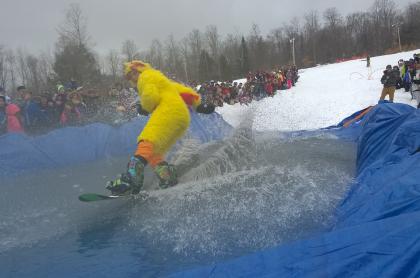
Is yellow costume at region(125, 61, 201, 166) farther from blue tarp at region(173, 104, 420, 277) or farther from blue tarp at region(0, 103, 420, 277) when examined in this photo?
blue tarp at region(173, 104, 420, 277)

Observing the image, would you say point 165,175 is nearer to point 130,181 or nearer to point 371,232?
point 130,181

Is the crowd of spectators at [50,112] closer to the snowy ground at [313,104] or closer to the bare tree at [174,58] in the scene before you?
the snowy ground at [313,104]

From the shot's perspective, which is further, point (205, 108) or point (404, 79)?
point (404, 79)

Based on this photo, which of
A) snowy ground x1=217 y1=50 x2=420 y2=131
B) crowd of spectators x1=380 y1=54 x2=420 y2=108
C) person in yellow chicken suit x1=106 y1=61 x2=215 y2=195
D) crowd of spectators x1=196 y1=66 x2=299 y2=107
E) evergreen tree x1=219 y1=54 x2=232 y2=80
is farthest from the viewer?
evergreen tree x1=219 y1=54 x2=232 y2=80

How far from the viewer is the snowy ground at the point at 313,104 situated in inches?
312

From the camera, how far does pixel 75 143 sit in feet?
25.8

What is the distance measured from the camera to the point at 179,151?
19.4 feet

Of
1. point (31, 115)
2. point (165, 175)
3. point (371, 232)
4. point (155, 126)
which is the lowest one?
point (165, 175)

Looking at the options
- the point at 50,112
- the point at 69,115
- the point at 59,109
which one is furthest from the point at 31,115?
the point at 69,115

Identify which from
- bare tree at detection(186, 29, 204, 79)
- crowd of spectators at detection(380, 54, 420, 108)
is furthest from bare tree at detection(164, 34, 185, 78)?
crowd of spectators at detection(380, 54, 420, 108)

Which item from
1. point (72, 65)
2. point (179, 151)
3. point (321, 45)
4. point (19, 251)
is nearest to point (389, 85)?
point (179, 151)

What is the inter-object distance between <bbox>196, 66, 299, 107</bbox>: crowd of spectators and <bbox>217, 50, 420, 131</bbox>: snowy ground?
18.4 inches

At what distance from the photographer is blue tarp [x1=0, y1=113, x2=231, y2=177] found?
23.1ft

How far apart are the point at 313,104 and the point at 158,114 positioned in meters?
12.8
